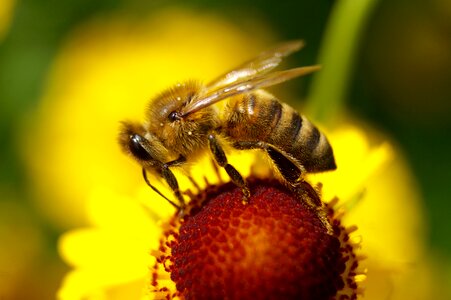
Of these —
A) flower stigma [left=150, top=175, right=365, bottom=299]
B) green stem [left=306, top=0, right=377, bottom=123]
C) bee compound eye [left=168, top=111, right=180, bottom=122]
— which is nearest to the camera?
flower stigma [left=150, top=175, right=365, bottom=299]

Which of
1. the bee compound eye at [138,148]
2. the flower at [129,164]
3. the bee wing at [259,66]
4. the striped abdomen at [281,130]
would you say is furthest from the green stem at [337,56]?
the bee compound eye at [138,148]

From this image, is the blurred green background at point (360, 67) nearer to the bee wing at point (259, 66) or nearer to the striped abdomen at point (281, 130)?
the bee wing at point (259, 66)

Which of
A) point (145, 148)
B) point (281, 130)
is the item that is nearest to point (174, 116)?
point (145, 148)

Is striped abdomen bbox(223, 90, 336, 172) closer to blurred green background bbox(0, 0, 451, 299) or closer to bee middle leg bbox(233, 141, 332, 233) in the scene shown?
bee middle leg bbox(233, 141, 332, 233)

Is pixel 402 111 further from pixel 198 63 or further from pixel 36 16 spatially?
pixel 36 16

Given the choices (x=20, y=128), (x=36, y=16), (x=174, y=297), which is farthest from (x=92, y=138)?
(x=174, y=297)

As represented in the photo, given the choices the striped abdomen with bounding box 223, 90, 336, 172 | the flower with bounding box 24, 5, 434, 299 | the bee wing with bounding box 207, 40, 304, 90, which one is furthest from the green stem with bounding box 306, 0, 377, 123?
the striped abdomen with bounding box 223, 90, 336, 172
